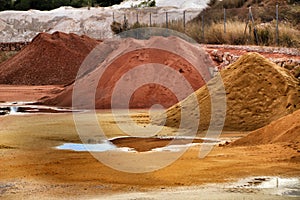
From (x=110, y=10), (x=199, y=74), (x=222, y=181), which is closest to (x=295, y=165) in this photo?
(x=222, y=181)

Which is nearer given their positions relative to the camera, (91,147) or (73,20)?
(91,147)

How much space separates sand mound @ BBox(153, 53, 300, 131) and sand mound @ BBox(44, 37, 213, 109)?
404cm

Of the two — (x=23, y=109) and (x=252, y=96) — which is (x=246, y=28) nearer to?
(x=23, y=109)

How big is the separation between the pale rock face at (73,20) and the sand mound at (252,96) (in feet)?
112

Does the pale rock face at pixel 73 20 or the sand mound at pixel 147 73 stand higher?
the sand mound at pixel 147 73

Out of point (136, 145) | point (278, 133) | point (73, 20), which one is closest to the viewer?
point (278, 133)

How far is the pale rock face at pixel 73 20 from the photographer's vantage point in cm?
5097

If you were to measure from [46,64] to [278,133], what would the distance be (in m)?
22.0

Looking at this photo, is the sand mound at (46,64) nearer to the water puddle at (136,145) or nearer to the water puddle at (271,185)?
the water puddle at (136,145)

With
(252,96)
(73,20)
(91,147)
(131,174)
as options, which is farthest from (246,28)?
(73,20)

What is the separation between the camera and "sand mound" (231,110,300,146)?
Result: 1124 centimetres

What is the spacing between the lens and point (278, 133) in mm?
11633

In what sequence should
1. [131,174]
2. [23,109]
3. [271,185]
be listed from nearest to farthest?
1. [271,185]
2. [131,174]
3. [23,109]

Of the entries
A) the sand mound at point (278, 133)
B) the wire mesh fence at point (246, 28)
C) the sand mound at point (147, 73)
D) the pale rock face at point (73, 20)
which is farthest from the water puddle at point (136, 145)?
the pale rock face at point (73, 20)
